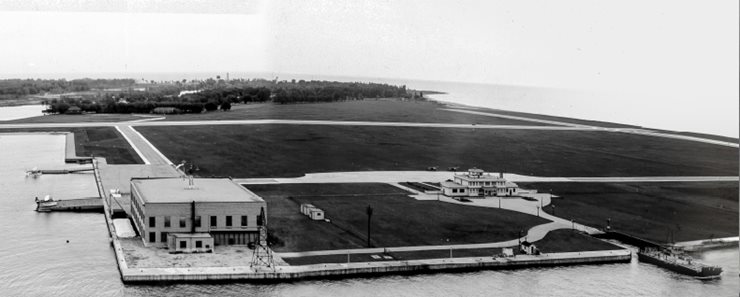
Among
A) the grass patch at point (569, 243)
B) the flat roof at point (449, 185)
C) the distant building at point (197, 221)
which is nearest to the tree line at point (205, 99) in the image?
the flat roof at point (449, 185)

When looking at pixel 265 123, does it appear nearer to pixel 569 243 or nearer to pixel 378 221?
pixel 378 221

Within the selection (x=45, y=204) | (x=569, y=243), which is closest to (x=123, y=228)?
(x=45, y=204)

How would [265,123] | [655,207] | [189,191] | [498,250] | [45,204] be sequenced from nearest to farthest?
[498,250], [189,191], [45,204], [655,207], [265,123]

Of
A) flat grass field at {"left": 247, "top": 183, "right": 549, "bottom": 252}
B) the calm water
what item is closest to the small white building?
flat grass field at {"left": 247, "top": 183, "right": 549, "bottom": 252}

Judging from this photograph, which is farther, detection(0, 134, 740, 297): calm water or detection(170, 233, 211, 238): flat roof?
detection(170, 233, 211, 238): flat roof

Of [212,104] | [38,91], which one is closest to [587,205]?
[212,104]

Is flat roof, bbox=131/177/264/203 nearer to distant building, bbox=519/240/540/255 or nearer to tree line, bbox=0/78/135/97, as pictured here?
distant building, bbox=519/240/540/255
